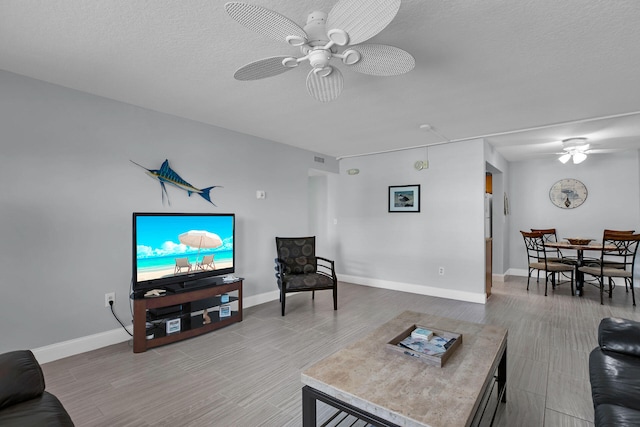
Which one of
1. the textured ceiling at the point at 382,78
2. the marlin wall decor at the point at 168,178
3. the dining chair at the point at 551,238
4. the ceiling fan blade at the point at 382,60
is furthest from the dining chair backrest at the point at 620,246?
the marlin wall decor at the point at 168,178

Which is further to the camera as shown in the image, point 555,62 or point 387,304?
point 387,304

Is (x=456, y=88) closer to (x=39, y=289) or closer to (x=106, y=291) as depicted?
(x=106, y=291)

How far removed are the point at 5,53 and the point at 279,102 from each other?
6.97 feet

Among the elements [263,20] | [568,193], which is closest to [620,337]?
→ [263,20]

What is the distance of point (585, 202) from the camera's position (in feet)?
19.3

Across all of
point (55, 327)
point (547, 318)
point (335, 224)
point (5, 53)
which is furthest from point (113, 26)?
point (547, 318)

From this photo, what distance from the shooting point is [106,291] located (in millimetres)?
3006

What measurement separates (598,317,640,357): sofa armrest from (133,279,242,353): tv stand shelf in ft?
11.0

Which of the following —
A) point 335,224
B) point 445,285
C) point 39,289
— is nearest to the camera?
point 39,289

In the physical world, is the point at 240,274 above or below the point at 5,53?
below

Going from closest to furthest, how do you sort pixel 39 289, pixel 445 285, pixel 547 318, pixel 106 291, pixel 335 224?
pixel 39 289 → pixel 106 291 → pixel 547 318 → pixel 445 285 → pixel 335 224

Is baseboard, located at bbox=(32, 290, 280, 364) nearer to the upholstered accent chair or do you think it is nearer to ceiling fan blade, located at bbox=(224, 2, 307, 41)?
the upholstered accent chair

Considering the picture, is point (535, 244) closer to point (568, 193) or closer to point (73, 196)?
point (568, 193)

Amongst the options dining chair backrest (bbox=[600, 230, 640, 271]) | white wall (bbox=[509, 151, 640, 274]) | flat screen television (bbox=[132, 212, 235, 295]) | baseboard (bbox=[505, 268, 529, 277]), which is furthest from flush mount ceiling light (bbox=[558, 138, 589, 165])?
flat screen television (bbox=[132, 212, 235, 295])
